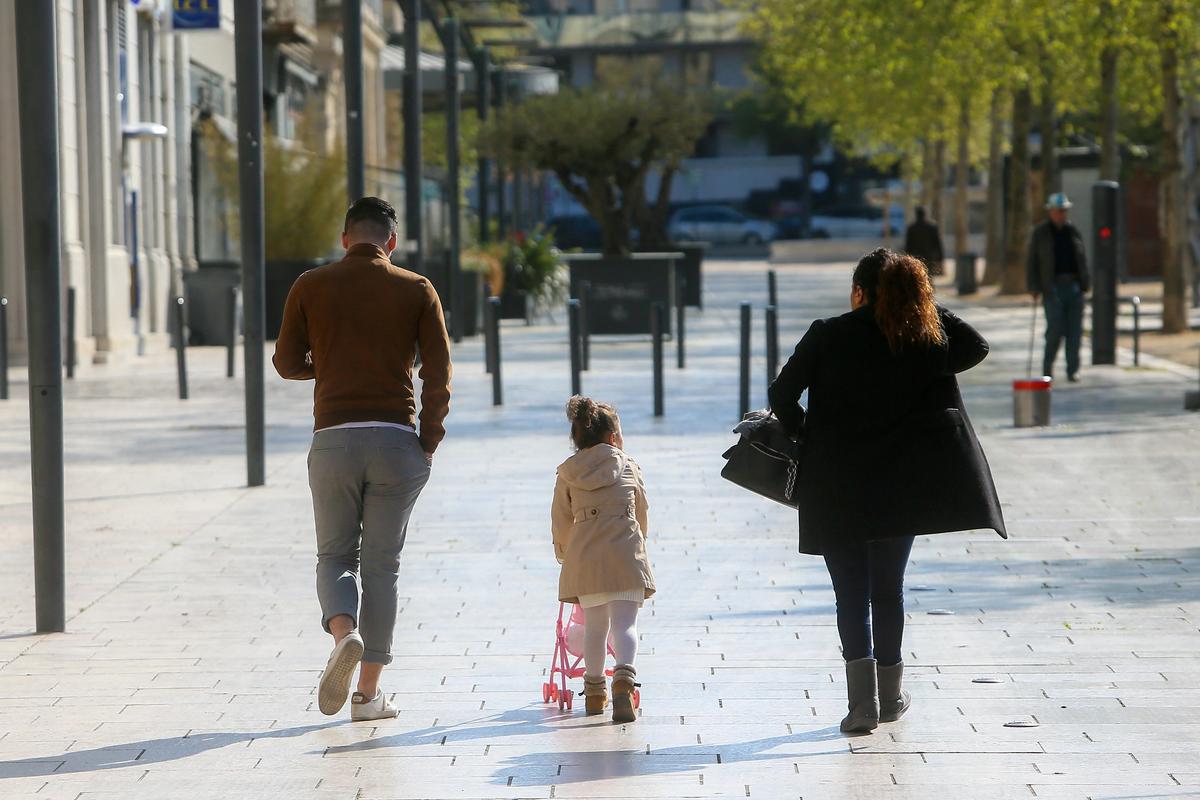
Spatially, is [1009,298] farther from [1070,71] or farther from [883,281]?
[883,281]

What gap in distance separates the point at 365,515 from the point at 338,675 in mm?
511

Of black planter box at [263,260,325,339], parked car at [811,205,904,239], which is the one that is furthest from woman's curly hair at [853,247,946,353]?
parked car at [811,205,904,239]

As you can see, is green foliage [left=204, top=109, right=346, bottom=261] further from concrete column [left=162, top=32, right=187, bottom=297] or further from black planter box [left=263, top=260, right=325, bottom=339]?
concrete column [left=162, top=32, right=187, bottom=297]

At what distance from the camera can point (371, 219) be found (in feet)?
20.3

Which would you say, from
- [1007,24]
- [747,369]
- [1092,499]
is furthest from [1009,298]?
[1092,499]

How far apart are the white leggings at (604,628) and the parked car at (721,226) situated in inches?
2817

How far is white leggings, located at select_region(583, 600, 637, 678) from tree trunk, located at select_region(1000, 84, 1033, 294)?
31585 millimetres

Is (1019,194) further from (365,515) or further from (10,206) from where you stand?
(365,515)

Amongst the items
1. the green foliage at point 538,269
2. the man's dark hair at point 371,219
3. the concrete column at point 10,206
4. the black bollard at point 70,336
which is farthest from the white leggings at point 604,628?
the green foliage at point 538,269

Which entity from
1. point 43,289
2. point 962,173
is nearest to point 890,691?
point 43,289

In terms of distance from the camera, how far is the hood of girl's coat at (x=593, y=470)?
615 centimetres

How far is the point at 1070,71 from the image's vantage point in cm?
3450

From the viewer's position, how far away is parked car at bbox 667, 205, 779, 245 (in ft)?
255

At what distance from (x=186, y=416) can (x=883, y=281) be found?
11041mm
